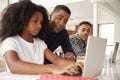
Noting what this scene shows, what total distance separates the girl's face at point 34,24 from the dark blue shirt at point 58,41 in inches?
13.1

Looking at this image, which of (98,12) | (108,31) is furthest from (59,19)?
(108,31)

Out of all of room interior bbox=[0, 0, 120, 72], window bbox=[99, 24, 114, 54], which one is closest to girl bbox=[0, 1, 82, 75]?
room interior bbox=[0, 0, 120, 72]

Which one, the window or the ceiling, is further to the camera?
the window

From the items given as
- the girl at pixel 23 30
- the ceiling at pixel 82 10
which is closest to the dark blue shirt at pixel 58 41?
the girl at pixel 23 30

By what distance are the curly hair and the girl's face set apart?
0.7 inches

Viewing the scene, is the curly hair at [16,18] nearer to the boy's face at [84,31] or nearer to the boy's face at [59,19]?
the boy's face at [59,19]

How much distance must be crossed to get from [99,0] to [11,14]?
2.52m

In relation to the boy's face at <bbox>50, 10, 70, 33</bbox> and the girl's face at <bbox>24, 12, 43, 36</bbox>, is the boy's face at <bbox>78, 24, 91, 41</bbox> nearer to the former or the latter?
the boy's face at <bbox>50, 10, 70, 33</bbox>

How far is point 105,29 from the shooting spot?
17.5ft

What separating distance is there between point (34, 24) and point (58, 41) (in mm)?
490

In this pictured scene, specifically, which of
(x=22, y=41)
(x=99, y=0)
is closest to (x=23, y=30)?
(x=22, y=41)

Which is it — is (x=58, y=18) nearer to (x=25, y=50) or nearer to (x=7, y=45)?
(x=25, y=50)

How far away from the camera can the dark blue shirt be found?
56.1 inches

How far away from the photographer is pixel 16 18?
1.10 meters
